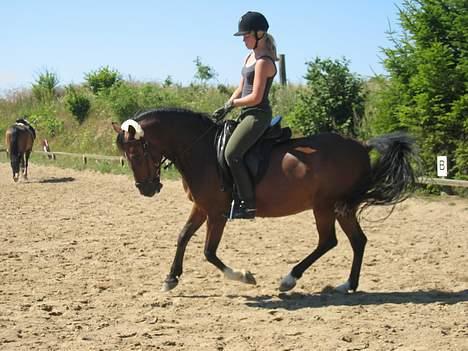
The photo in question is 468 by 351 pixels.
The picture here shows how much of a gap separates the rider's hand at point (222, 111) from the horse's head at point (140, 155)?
0.69m

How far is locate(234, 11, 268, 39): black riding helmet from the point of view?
21.2 ft

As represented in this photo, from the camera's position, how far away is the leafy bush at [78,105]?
34.9m

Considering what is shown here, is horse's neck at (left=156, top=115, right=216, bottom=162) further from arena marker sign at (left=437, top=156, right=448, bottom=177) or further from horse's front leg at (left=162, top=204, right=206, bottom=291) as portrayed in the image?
arena marker sign at (left=437, top=156, right=448, bottom=177)

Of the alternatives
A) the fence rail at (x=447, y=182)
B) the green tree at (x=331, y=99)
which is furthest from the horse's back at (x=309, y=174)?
the green tree at (x=331, y=99)

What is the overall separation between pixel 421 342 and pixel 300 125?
1271 centimetres

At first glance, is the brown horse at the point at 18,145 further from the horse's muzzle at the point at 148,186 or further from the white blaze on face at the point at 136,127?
the white blaze on face at the point at 136,127

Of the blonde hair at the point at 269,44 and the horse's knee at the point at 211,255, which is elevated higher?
the blonde hair at the point at 269,44

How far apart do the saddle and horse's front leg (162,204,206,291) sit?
53cm

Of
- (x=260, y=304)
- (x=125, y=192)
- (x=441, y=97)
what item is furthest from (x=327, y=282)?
(x=125, y=192)

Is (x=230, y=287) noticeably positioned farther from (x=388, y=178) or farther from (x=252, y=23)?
(x=252, y=23)

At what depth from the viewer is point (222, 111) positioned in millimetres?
6855

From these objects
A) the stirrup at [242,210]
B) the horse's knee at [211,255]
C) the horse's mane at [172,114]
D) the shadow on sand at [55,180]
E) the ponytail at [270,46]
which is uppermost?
the ponytail at [270,46]

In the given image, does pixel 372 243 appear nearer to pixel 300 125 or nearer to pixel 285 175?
pixel 285 175

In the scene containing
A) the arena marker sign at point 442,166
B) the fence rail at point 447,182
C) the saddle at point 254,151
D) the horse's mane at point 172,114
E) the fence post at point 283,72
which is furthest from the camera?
the fence post at point 283,72
